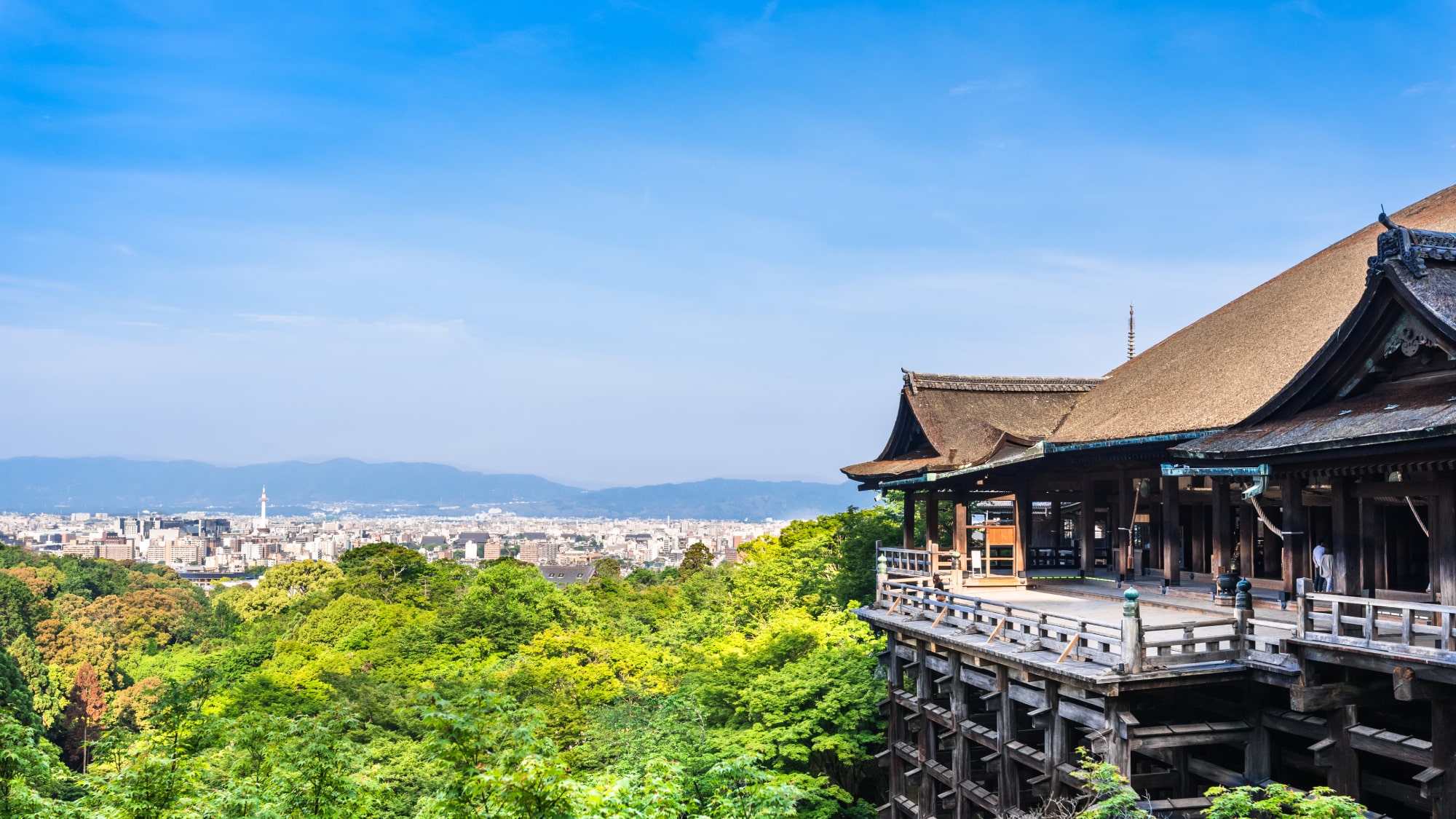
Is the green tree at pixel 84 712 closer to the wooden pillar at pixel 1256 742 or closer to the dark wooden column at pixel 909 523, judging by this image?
the dark wooden column at pixel 909 523

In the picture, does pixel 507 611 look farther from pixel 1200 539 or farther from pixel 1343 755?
pixel 1343 755

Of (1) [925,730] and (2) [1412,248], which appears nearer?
(2) [1412,248]

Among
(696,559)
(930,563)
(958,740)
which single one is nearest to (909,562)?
(930,563)

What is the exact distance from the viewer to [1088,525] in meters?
18.8

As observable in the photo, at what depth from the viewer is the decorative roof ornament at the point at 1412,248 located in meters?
10.4

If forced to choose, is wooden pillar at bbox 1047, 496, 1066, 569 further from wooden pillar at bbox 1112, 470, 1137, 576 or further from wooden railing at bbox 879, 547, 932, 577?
wooden pillar at bbox 1112, 470, 1137, 576

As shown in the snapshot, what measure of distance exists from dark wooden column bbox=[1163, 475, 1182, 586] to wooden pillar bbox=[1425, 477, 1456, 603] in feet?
21.0

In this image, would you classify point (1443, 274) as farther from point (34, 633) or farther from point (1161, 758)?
point (34, 633)

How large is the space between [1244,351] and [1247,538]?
11.7 feet

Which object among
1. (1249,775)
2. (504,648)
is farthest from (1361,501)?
(504,648)

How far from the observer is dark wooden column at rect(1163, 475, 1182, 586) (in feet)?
53.0

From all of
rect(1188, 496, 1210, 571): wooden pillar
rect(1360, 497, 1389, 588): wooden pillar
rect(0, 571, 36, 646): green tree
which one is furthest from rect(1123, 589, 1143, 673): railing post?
rect(0, 571, 36, 646): green tree

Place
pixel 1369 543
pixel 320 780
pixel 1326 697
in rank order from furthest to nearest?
pixel 1369 543 → pixel 320 780 → pixel 1326 697

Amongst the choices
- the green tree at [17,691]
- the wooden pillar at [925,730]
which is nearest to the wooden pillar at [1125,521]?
the wooden pillar at [925,730]
